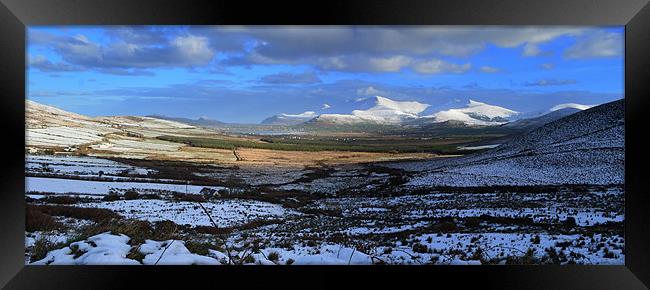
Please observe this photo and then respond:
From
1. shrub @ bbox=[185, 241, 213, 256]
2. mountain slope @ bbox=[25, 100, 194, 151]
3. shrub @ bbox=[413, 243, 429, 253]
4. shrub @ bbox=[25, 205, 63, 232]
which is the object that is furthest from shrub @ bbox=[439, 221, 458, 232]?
shrub @ bbox=[25, 205, 63, 232]

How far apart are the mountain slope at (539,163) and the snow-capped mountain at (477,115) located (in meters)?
0.40

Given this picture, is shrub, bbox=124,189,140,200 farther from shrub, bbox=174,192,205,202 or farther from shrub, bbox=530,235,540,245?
shrub, bbox=530,235,540,245

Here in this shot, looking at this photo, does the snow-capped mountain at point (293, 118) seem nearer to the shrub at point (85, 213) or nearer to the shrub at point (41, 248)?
the shrub at point (85, 213)

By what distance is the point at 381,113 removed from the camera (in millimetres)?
5461

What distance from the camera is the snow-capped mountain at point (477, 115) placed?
209 inches

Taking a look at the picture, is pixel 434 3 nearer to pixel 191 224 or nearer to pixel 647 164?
pixel 647 164

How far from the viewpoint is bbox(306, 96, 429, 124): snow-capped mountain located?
5.33 meters

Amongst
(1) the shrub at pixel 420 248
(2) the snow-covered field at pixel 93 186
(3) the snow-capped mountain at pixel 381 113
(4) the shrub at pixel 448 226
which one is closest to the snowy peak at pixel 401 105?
(3) the snow-capped mountain at pixel 381 113

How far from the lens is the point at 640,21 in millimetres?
→ 3629

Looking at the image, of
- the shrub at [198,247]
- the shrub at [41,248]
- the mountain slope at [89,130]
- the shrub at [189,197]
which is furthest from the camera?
the shrub at [189,197]

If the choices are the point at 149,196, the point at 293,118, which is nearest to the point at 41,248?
the point at 149,196

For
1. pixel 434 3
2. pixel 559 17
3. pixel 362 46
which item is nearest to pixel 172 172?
pixel 362 46

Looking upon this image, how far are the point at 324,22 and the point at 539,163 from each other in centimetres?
374

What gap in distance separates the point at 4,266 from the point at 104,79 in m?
2.21
